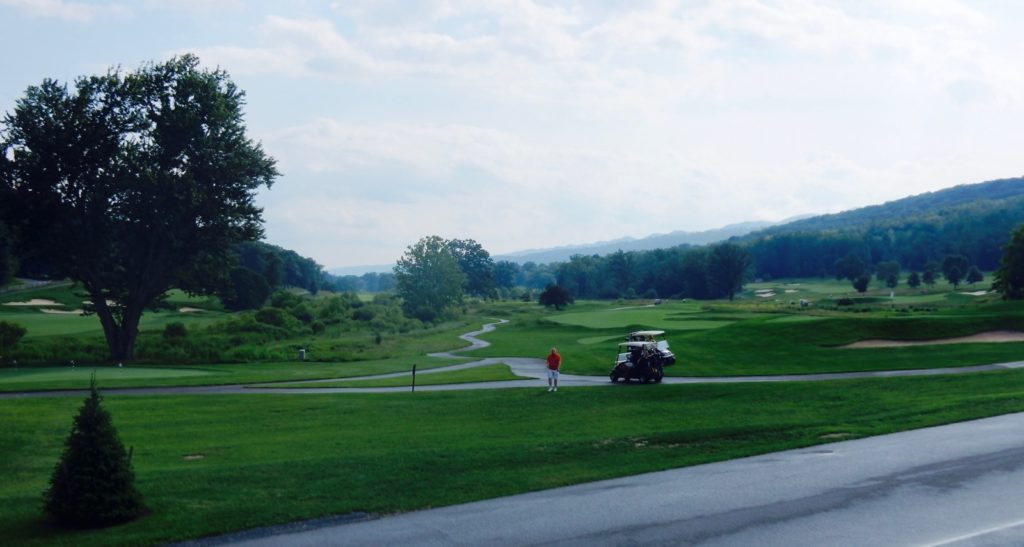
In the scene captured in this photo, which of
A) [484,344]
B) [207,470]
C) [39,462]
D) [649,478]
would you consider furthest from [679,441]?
[484,344]

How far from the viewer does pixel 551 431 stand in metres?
23.4

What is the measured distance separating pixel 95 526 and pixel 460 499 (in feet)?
20.3

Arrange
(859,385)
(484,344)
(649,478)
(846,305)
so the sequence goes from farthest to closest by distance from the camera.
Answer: (846,305) < (484,344) < (859,385) < (649,478)

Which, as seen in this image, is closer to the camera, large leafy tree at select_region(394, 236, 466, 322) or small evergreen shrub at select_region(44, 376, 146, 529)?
small evergreen shrub at select_region(44, 376, 146, 529)

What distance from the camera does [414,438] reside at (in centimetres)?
2245

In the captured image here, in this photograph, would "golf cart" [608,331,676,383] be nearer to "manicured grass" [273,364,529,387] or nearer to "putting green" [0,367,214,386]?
"manicured grass" [273,364,529,387]

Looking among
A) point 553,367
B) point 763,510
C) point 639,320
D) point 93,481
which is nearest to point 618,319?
point 639,320

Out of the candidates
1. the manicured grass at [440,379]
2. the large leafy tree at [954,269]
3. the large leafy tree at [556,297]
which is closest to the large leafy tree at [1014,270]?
the manicured grass at [440,379]

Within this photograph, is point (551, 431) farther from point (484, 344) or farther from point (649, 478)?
point (484, 344)

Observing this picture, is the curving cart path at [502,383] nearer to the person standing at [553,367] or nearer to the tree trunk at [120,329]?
the person standing at [553,367]

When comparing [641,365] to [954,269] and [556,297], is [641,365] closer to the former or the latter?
[556,297]

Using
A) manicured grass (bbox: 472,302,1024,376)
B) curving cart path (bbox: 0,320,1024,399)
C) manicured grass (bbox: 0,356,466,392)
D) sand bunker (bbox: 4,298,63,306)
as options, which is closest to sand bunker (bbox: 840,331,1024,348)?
manicured grass (bbox: 472,302,1024,376)

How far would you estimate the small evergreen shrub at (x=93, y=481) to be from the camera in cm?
1352

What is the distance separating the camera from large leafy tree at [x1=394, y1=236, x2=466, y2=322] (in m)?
114
